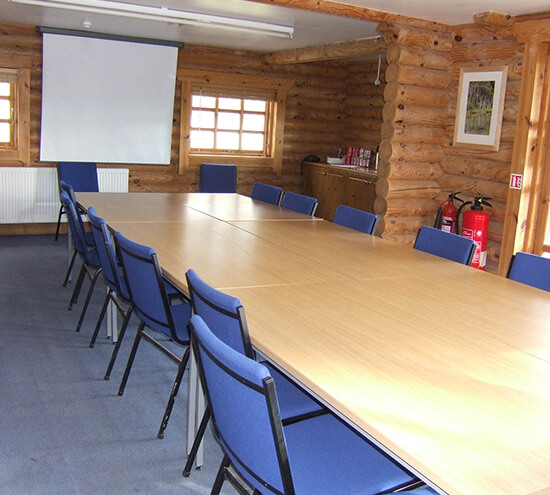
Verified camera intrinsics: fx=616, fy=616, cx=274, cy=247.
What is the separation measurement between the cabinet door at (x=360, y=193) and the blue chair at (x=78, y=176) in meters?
3.10

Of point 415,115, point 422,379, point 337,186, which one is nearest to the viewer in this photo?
point 422,379

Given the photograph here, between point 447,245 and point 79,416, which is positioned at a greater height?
point 447,245

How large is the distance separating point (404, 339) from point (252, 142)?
708 cm

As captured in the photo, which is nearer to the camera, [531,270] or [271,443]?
[271,443]

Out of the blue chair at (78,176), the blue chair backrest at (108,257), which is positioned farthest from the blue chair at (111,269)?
the blue chair at (78,176)

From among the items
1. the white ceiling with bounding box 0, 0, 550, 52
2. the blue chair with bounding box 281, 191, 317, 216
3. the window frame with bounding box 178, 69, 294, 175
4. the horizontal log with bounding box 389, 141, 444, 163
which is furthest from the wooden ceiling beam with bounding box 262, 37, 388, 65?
the blue chair with bounding box 281, 191, 317, 216

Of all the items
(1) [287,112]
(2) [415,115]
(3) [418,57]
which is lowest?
(2) [415,115]

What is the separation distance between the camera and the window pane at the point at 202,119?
8.51m

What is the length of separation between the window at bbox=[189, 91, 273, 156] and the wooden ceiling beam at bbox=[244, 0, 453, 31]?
3658mm

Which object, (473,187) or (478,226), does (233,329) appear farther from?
(473,187)

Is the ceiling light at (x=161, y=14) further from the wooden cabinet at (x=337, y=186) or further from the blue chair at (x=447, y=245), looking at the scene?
the blue chair at (x=447, y=245)

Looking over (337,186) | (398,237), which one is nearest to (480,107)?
(398,237)

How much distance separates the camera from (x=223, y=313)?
7.08 ft

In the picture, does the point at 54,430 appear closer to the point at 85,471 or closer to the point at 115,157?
the point at 85,471
